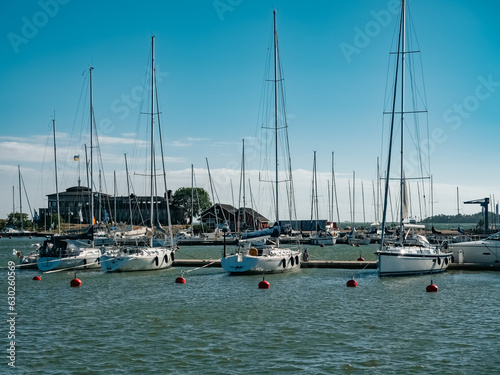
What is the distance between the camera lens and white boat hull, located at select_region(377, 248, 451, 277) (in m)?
43.0

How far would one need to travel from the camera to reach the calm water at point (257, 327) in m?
20.9

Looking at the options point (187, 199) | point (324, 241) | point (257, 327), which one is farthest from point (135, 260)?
point (187, 199)

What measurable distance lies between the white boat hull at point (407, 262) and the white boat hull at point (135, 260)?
62.2ft

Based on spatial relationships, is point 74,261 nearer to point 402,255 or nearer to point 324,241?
point 402,255

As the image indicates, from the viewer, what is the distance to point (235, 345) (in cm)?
2356

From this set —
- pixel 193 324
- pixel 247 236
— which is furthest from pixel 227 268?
pixel 193 324

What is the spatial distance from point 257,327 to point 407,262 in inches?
787

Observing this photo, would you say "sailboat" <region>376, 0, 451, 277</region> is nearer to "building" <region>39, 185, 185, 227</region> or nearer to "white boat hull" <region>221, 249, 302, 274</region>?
"white boat hull" <region>221, 249, 302, 274</region>

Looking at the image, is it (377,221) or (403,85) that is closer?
(403,85)

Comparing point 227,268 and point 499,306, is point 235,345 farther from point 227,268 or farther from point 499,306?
point 227,268

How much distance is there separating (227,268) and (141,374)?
26180 mm

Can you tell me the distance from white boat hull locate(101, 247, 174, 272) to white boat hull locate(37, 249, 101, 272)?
3328mm

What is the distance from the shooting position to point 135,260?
4819 centimetres

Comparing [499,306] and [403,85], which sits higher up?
[403,85]
